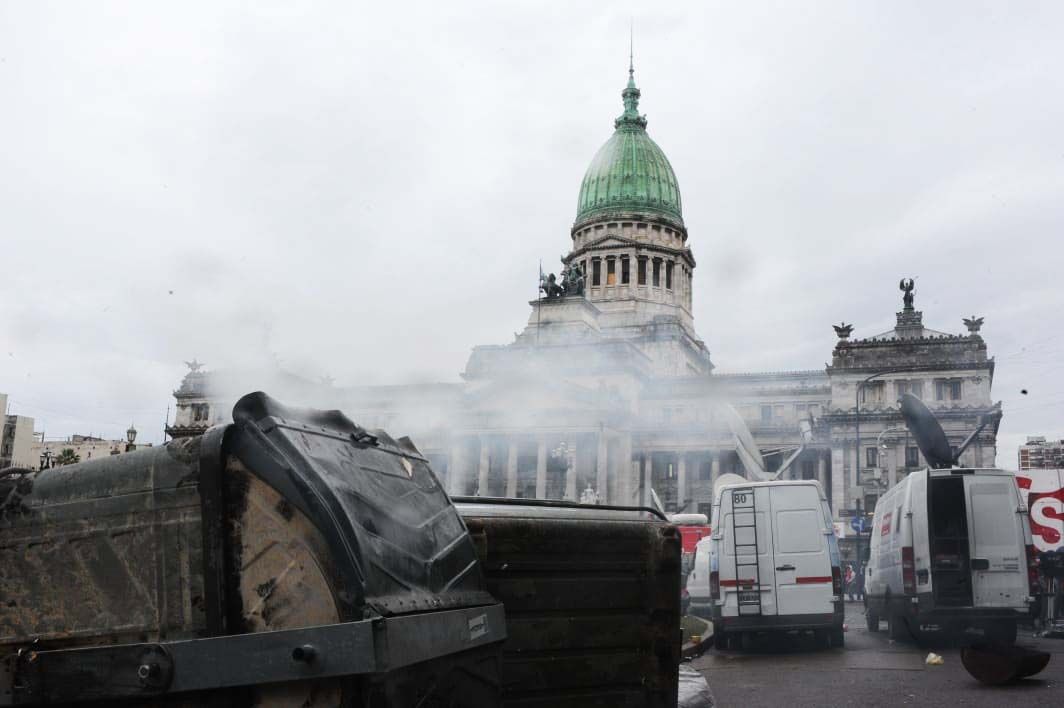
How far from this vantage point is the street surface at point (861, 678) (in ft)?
33.4

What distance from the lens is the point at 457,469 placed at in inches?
2643

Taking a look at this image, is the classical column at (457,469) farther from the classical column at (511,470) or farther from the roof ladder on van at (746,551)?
the roof ladder on van at (746,551)

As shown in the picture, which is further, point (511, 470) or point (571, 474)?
point (511, 470)

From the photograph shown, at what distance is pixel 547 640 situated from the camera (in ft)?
19.5

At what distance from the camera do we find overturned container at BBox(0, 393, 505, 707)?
12.4ft

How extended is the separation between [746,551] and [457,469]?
51.7 meters

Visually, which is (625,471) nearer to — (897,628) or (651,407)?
(651,407)

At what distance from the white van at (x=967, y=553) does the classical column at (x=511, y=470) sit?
55.4 m


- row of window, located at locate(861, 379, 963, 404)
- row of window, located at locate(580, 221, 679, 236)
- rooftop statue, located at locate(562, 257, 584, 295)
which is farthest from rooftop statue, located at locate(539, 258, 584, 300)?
row of window, located at locate(861, 379, 963, 404)

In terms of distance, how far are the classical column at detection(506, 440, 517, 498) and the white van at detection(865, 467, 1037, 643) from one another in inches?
2182

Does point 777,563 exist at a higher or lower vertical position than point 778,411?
lower

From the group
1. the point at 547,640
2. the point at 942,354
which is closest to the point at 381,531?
the point at 547,640

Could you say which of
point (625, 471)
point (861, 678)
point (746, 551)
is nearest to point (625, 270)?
point (625, 471)

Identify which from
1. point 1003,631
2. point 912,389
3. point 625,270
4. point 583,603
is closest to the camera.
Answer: point 583,603
